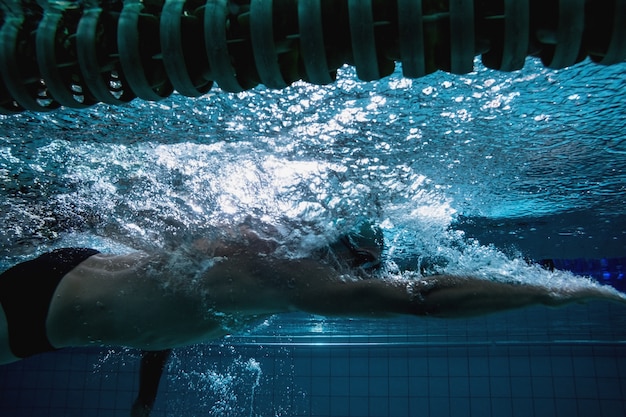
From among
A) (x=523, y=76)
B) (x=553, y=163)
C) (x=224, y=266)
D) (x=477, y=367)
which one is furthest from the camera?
(x=477, y=367)

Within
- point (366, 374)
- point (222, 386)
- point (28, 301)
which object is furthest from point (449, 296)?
point (222, 386)

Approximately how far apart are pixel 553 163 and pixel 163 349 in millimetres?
4601

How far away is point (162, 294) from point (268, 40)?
219 centimetres

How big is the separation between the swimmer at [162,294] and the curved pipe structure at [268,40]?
131cm

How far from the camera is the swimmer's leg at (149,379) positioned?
422 centimetres

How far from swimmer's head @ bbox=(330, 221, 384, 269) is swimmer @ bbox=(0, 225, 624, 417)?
0.35m

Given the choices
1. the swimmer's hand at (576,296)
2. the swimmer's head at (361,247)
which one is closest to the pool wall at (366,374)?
the swimmer's head at (361,247)

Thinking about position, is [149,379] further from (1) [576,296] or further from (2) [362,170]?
(1) [576,296]

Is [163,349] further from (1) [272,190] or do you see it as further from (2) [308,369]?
(2) [308,369]

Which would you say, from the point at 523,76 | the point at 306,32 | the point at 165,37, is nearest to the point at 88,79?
the point at 165,37

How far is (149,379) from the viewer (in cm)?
431

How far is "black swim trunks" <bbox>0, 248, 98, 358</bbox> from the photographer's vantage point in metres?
3.28

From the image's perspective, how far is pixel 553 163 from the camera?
5.32 metres

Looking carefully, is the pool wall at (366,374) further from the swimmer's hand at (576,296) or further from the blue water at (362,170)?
the swimmer's hand at (576,296)
